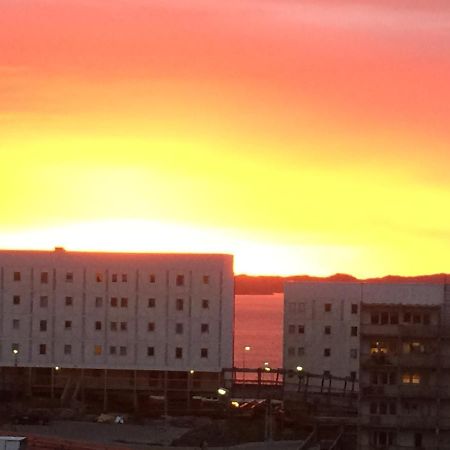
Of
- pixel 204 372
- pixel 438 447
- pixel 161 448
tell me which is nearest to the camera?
pixel 438 447

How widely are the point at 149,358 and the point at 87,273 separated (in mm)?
7410

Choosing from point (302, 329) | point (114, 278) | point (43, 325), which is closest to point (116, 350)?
point (114, 278)

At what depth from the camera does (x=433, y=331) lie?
303 ft

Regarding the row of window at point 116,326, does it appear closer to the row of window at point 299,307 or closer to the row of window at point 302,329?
the row of window at point 302,329

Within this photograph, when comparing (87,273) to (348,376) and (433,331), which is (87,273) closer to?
(348,376)

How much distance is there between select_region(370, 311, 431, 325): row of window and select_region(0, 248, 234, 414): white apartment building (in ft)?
85.5

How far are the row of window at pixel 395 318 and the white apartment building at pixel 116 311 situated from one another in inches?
1026

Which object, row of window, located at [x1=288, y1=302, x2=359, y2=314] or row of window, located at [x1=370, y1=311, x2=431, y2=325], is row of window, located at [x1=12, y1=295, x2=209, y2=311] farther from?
row of window, located at [x1=370, y1=311, x2=431, y2=325]

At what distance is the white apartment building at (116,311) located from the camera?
119 meters

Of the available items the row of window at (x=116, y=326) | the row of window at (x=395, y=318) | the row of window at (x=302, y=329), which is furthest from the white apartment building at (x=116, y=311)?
the row of window at (x=395, y=318)

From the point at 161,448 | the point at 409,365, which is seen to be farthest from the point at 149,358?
the point at 409,365

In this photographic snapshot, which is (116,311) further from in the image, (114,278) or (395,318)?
(395,318)

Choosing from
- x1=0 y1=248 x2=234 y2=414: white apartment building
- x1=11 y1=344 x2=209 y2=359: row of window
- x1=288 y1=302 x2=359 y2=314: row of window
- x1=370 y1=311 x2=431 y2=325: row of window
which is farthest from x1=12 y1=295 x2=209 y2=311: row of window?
x1=370 y1=311 x2=431 y2=325: row of window

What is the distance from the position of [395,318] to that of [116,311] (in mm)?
31903
